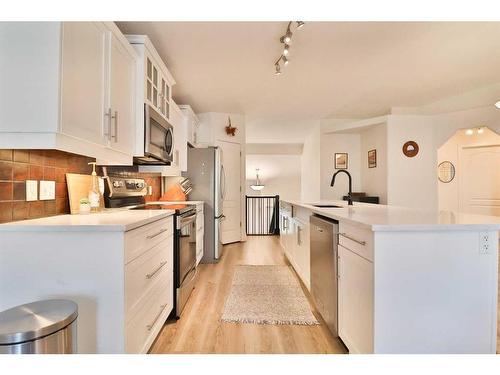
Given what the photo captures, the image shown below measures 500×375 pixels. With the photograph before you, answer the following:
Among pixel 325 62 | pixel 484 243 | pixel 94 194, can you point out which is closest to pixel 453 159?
pixel 325 62

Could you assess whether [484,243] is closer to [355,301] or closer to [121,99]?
[355,301]

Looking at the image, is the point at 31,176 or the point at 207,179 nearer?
the point at 31,176

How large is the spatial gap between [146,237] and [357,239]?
4.00ft

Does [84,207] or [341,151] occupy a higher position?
[341,151]

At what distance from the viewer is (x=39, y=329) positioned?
866 millimetres

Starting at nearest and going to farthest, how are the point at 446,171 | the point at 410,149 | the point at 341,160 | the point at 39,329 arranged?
the point at 39,329 < the point at 410,149 < the point at 446,171 < the point at 341,160

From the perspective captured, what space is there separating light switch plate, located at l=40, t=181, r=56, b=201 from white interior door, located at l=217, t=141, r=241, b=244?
330 centimetres

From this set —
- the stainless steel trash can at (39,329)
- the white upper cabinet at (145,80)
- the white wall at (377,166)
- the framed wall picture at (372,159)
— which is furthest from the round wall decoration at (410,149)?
the stainless steel trash can at (39,329)

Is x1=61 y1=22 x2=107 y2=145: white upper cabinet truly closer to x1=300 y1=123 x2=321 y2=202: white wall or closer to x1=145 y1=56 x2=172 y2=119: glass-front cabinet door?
x1=145 y1=56 x2=172 y2=119: glass-front cabinet door

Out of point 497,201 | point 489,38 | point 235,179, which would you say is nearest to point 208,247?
point 235,179

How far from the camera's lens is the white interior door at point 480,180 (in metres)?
5.14

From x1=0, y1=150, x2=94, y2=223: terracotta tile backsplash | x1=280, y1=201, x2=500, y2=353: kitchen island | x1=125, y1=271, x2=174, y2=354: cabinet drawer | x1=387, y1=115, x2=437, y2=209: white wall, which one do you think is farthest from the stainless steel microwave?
x1=387, y1=115, x2=437, y2=209: white wall

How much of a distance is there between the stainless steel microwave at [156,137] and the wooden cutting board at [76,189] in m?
0.48

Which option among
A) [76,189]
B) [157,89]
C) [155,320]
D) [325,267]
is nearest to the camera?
[155,320]
